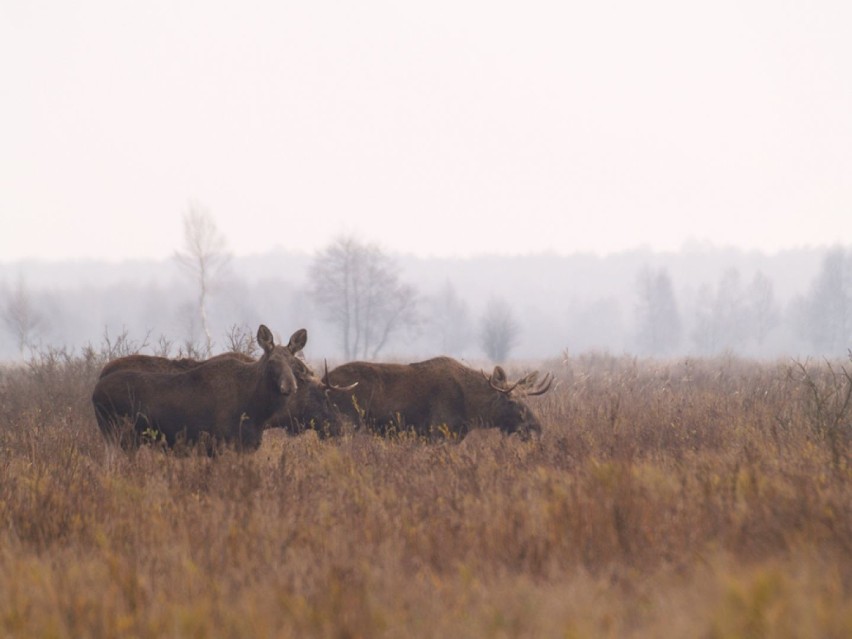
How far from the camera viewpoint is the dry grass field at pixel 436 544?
367cm

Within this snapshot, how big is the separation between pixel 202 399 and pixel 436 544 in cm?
443

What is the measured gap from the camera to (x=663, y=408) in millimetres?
12180

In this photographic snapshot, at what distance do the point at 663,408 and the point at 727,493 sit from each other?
6803 mm

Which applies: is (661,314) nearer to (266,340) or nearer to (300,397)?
(300,397)

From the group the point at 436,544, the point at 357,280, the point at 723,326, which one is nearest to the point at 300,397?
the point at 436,544

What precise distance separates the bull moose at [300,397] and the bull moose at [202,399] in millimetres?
131

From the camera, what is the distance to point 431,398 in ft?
35.8

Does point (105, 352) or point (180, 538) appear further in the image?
point (105, 352)

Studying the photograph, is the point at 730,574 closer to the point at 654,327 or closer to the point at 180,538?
the point at 180,538

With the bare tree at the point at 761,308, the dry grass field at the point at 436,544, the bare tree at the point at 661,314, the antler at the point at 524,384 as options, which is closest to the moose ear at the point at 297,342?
the dry grass field at the point at 436,544

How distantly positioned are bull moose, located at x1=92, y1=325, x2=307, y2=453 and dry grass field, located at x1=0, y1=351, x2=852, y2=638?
495 millimetres

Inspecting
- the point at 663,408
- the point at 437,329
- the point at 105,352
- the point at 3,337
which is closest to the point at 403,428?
the point at 663,408

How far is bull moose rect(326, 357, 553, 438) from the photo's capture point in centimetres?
1070

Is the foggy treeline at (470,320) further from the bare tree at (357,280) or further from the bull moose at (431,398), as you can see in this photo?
the bull moose at (431,398)
